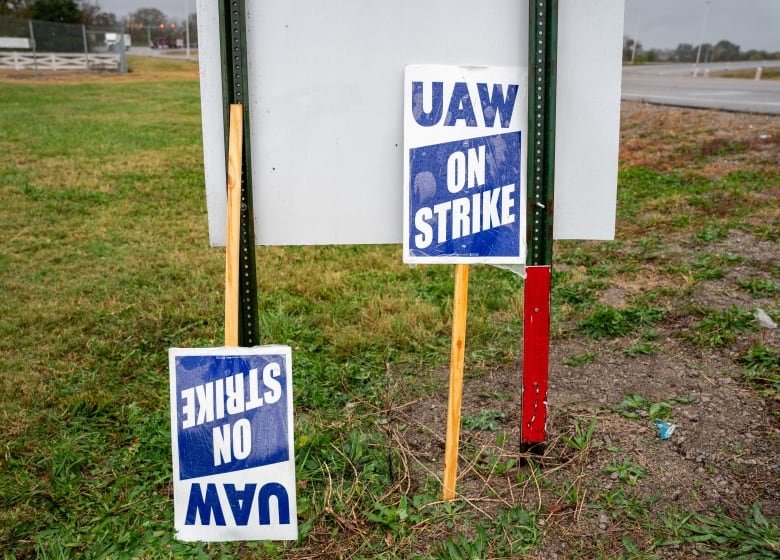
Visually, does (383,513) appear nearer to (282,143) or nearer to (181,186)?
(282,143)

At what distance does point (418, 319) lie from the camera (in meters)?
4.68

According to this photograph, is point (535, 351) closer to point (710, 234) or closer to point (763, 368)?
point (763, 368)

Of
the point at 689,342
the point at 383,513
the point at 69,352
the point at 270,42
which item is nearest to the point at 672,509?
the point at 383,513

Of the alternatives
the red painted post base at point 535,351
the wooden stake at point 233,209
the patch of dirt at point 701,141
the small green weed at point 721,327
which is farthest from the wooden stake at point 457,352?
the patch of dirt at point 701,141

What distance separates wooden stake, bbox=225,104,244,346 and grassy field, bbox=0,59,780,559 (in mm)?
759

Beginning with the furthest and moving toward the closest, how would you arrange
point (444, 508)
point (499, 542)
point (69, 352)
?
point (69, 352), point (444, 508), point (499, 542)

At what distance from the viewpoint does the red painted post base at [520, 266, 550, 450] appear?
2922mm

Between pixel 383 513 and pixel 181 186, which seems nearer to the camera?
pixel 383 513

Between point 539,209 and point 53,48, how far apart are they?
101ft

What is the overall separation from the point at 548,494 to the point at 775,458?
3.03ft

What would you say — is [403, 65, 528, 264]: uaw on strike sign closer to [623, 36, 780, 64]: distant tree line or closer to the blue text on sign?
the blue text on sign

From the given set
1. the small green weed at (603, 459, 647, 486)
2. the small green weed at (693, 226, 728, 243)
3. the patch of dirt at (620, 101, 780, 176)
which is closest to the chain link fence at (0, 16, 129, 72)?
the patch of dirt at (620, 101, 780, 176)

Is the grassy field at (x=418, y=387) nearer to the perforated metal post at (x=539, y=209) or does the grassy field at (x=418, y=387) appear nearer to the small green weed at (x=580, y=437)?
the small green weed at (x=580, y=437)

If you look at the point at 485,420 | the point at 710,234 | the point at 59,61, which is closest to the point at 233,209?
the point at 485,420
